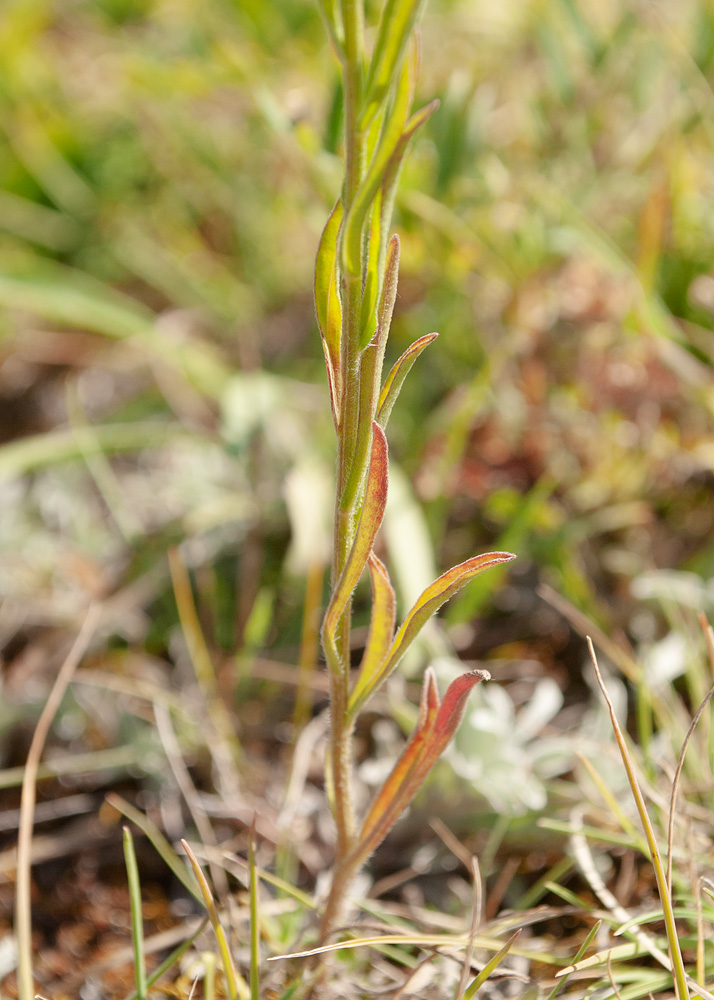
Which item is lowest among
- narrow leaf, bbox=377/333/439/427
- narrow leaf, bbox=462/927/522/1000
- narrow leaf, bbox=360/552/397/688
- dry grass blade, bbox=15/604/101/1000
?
dry grass blade, bbox=15/604/101/1000

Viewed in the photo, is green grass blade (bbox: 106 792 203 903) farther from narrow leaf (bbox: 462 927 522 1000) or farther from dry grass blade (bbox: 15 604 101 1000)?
narrow leaf (bbox: 462 927 522 1000)

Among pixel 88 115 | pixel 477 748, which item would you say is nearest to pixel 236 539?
pixel 477 748

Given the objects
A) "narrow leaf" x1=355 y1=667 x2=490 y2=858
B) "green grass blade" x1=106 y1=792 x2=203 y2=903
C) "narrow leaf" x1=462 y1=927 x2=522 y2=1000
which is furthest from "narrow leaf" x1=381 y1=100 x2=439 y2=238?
"green grass blade" x1=106 y1=792 x2=203 y2=903

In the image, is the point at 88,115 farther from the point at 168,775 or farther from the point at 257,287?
the point at 168,775

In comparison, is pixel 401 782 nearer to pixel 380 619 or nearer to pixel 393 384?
pixel 380 619

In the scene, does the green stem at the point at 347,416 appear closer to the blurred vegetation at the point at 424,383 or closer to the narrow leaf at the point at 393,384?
the narrow leaf at the point at 393,384

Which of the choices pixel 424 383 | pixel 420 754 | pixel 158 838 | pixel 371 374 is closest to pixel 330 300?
pixel 371 374
